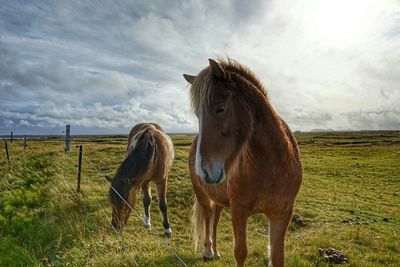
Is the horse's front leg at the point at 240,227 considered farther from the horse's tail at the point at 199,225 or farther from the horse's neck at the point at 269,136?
the horse's tail at the point at 199,225

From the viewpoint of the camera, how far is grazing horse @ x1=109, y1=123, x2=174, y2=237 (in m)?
6.09

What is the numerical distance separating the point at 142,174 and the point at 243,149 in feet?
14.9

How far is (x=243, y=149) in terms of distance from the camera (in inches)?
122

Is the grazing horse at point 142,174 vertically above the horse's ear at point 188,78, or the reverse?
the horse's ear at point 188,78

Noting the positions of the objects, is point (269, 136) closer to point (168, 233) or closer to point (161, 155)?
point (168, 233)

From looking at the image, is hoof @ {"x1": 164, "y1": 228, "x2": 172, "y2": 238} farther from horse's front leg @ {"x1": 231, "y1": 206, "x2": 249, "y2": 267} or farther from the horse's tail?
horse's front leg @ {"x1": 231, "y1": 206, "x2": 249, "y2": 267}

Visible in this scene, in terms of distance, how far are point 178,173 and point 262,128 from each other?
1113cm

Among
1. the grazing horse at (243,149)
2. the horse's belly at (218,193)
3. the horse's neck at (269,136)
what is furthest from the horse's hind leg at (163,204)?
the horse's neck at (269,136)

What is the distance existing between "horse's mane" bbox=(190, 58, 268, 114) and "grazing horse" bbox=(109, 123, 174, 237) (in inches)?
148

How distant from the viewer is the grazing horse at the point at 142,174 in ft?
20.0

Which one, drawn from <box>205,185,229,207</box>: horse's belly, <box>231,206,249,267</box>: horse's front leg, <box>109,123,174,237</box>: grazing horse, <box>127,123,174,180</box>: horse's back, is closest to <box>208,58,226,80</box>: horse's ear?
<box>231,206,249,267</box>: horse's front leg

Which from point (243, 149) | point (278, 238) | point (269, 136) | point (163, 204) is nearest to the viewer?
point (243, 149)

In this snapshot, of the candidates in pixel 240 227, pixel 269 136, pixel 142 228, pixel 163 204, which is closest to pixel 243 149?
pixel 269 136

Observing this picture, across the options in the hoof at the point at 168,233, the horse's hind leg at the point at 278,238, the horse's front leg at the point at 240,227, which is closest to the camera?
the horse's front leg at the point at 240,227
